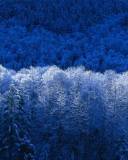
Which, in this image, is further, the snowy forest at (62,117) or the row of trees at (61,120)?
the snowy forest at (62,117)

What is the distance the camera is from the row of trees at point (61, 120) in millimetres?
64000

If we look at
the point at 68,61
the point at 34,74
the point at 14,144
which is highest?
the point at 68,61

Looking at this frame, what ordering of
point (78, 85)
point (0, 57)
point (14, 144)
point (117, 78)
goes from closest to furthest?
1. point (14, 144)
2. point (78, 85)
3. point (117, 78)
4. point (0, 57)

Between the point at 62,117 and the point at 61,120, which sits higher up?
the point at 62,117

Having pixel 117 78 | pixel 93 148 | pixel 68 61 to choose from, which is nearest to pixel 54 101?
pixel 93 148

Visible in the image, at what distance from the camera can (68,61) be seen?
189375 mm

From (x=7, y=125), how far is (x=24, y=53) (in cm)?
13342

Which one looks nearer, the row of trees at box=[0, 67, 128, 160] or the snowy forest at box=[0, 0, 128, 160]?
the row of trees at box=[0, 67, 128, 160]

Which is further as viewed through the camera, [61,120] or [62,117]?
[62,117]

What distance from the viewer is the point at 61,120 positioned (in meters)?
69.1

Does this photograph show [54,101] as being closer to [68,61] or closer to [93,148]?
[93,148]

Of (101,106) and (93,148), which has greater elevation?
(101,106)

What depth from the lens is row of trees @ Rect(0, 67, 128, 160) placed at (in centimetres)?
6400

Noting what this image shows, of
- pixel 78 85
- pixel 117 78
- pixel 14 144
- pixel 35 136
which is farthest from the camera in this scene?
pixel 117 78
